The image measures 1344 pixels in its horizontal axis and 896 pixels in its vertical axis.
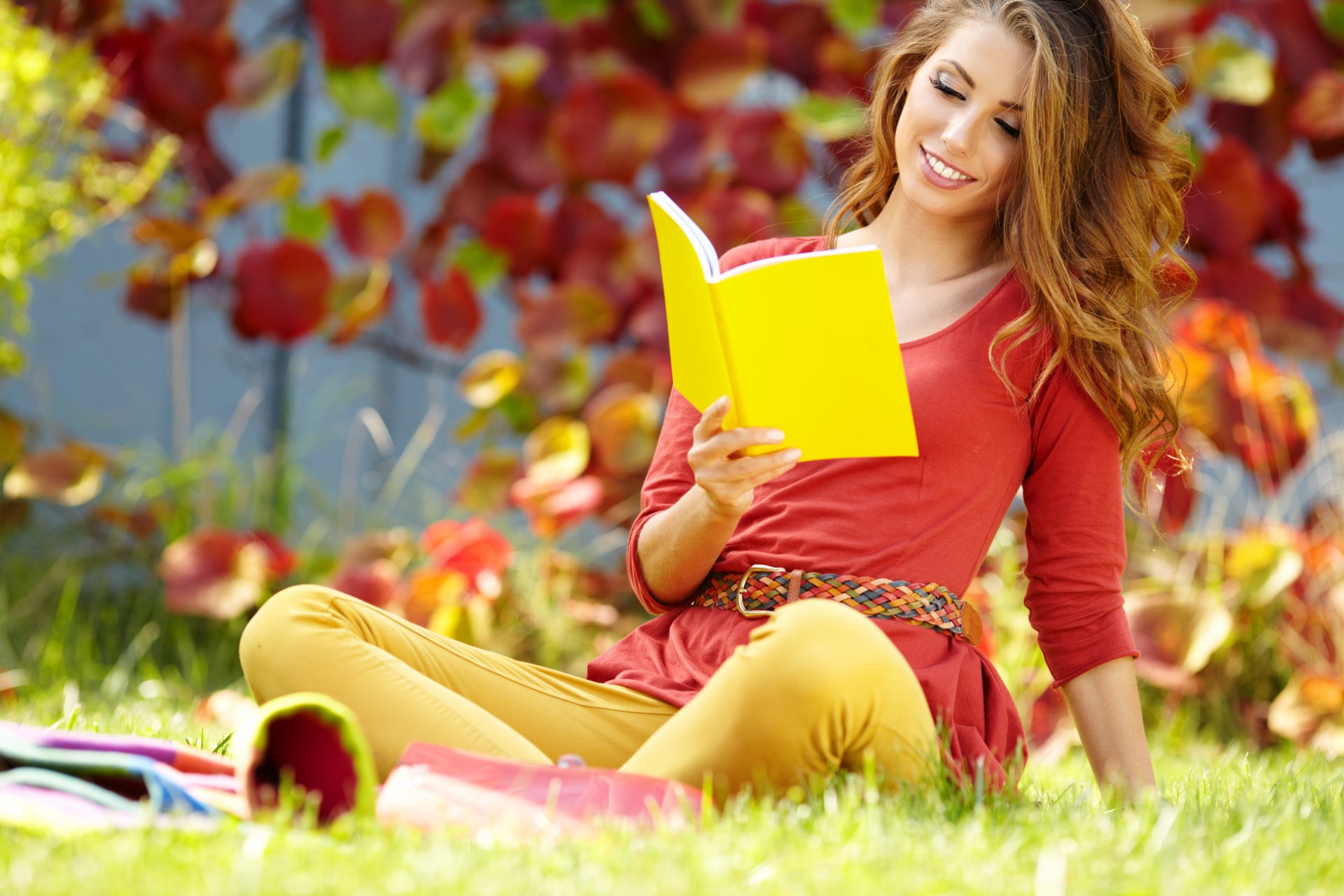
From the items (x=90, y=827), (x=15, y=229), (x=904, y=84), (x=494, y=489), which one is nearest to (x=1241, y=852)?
(x=90, y=827)

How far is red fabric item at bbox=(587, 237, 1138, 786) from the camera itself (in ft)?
5.77

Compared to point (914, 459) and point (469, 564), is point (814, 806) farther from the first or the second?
point (469, 564)

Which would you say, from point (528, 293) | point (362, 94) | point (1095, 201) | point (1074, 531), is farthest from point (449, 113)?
point (1074, 531)

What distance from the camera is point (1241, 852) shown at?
4.30ft

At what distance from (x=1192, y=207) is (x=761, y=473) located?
7.20 feet

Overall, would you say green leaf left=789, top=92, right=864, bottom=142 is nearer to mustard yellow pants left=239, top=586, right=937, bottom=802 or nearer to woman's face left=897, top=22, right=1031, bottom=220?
woman's face left=897, top=22, right=1031, bottom=220

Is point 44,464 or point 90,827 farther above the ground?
point 90,827

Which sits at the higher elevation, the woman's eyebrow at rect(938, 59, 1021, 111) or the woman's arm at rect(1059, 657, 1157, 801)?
the woman's eyebrow at rect(938, 59, 1021, 111)

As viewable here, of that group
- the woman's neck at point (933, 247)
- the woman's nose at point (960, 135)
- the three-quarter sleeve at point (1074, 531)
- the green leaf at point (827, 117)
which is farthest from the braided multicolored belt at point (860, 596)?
the green leaf at point (827, 117)

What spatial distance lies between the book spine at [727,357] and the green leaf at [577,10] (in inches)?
95.9

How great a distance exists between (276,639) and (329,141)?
2385 millimetres

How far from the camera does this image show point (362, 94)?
3.76 metres

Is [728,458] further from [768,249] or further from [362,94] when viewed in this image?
[362,94]

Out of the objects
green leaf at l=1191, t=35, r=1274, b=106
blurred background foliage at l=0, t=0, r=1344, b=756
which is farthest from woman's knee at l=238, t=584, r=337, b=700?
green leaf at l=1191, t=35, r=1274, b=106
